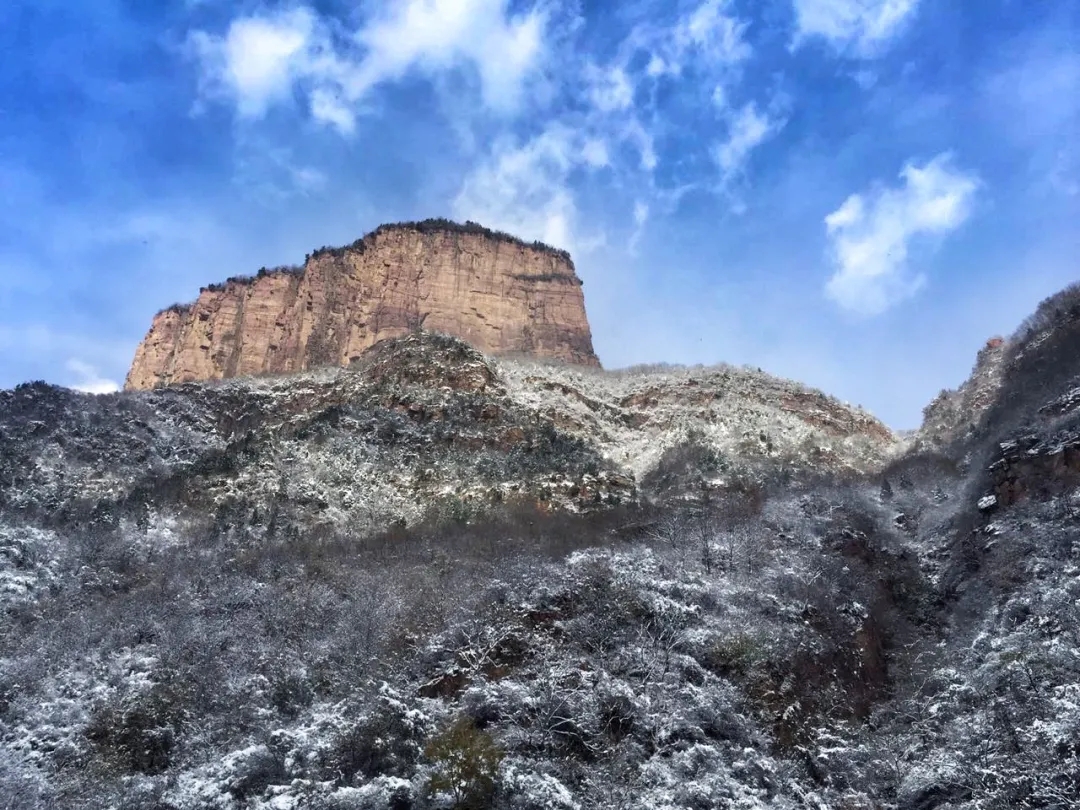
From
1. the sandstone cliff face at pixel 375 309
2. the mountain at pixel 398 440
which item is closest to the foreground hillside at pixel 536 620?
the mountain at pixel 398 440

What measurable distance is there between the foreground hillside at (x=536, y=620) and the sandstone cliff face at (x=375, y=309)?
19360 millimetres

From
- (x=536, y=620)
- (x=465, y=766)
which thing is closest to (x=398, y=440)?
(x=536, y=620)

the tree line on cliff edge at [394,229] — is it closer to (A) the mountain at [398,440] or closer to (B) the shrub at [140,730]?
(A) the mountain at [398,440]

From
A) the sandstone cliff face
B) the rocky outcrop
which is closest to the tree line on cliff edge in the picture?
the sandstone cliff face

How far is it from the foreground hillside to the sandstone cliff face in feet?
63.5

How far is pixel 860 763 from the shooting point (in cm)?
1622

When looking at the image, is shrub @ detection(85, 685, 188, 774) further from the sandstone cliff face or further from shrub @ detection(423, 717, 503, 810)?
the sandstone cliff face

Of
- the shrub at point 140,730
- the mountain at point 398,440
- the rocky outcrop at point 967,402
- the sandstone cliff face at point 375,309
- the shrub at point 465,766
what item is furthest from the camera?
the sandstone cliff face at point 375,309

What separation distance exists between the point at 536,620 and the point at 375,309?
39.0 m

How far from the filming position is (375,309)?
54906mm

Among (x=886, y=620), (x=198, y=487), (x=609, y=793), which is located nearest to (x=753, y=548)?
(x=886, y=620)

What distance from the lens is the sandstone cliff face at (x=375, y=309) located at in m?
54.7

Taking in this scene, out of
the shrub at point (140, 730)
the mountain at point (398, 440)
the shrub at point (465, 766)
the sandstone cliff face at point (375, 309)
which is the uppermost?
the sandstone cliff face at point (375, 309)

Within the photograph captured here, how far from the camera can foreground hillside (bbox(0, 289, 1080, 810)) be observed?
15180 mm
